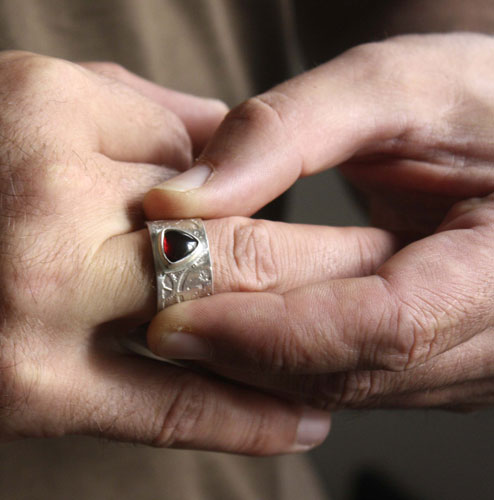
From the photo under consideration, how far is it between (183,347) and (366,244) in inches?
15.1

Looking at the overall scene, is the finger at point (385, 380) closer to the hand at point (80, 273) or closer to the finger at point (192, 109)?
the hand at point (80, 273)

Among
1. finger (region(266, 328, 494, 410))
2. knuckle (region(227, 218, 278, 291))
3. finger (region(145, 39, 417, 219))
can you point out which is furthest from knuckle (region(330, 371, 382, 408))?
finger (region(145, 39, 417, 219))

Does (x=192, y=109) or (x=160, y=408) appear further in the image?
(x=192, y=109)

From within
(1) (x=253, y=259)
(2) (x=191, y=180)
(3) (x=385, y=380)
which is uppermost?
(2) (x=191, y=180)

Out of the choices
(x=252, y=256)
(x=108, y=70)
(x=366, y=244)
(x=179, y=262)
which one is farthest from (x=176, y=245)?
(x=108, y=70)

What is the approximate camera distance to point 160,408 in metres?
0.88

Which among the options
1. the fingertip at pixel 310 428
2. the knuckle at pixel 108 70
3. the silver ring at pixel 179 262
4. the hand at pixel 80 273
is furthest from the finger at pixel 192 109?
the fingertip at pixel 310 428

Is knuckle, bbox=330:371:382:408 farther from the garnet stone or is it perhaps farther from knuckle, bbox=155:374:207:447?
the garnet stone

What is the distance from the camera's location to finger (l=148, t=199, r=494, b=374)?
0.75 m

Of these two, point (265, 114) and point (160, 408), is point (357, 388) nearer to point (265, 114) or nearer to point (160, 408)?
point (160, 408)

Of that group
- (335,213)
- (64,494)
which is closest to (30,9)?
(64,494)

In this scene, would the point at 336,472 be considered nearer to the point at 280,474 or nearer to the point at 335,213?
the point at 280,474

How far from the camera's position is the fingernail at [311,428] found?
1.04 metres

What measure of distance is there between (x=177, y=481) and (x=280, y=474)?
39 centimetres
